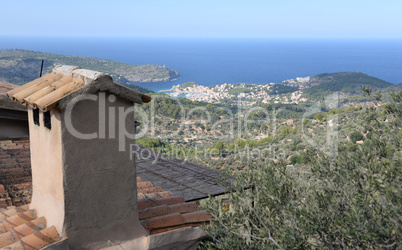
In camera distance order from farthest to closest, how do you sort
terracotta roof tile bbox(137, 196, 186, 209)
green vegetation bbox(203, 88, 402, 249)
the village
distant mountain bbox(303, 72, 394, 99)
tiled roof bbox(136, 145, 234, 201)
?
the village
distant mountain bbox(303, 72, 394, 99)
tiled roof bbox(136, 145, 234, 201)
terracotta roof tile bbox(137, 196, 186, 209)
green vegetation bbox(203, 88, 402, 249)

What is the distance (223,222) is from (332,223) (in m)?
1.23

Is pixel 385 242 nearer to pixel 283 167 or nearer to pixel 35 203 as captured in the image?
pixel 283 167

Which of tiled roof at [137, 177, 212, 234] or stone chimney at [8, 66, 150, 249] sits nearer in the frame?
stone chimney at [8, 66, 150, 249]

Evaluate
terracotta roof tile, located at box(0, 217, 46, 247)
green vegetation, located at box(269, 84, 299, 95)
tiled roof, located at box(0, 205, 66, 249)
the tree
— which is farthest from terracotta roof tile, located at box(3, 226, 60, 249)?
green vegetation, located at box(269, 84, 299, 95)

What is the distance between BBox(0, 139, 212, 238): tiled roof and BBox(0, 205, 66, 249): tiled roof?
15 centimetres

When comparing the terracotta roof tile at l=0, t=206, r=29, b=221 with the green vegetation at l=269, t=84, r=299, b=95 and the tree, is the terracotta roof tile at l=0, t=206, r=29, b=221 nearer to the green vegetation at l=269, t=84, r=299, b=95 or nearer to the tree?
the tree

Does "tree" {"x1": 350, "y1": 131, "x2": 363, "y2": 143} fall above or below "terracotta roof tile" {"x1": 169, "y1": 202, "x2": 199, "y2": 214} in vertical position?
below

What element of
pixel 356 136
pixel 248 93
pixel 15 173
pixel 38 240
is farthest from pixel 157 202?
pixel 248 93

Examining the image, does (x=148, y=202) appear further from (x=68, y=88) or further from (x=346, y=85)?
(x=346, y=85)

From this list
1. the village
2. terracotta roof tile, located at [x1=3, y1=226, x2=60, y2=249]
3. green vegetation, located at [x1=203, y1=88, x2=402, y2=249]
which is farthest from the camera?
the village

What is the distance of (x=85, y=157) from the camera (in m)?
3.20

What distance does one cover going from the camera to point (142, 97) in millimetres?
3492

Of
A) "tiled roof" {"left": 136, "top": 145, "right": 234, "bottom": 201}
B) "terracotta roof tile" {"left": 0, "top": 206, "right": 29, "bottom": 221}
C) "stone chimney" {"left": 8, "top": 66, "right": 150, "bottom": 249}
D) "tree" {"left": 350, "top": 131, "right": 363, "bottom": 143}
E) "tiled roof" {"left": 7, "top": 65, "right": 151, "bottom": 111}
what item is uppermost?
"tiled roof" {"left": 7, "top": 65, "right": 151, "bottom": 111}

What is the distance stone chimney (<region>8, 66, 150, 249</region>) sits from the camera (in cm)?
311
